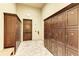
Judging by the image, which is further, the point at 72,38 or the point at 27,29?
the point at 27,29

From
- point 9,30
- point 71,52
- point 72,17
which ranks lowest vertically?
point 71,52

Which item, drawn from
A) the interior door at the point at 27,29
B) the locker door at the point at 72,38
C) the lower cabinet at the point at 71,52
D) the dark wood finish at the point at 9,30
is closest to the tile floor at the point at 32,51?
the dark wood finish at the point at 9,30

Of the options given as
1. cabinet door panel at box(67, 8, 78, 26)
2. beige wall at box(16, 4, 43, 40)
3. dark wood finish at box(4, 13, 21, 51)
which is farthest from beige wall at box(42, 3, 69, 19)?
beige wall at box(16, 4, 43, 40)

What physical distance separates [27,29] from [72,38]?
277 inches

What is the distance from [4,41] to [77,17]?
3340 mm

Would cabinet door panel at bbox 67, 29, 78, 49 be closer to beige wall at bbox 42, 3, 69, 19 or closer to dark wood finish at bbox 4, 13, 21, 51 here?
beige wall at bbox 42, 3, 69, 19

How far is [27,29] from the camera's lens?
9383mm

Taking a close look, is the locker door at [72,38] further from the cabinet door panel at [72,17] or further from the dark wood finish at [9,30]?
Answer: the dark wood finish at [9,30]

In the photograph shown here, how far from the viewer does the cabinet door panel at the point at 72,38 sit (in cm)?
246

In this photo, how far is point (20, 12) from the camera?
8711 mm

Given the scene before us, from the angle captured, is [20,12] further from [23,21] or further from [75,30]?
[75,30]

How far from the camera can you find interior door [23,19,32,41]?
9172 millimetres

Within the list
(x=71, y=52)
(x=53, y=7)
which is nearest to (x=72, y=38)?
(x=71, y=52)

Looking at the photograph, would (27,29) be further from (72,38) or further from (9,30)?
(72,38)
